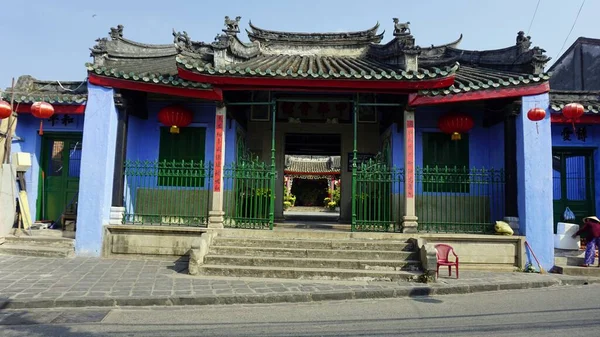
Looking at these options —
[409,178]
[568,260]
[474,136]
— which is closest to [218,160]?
[409,178]

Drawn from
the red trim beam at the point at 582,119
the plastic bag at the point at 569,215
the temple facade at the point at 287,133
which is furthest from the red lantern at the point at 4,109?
the plastic bag at the point at 569,215

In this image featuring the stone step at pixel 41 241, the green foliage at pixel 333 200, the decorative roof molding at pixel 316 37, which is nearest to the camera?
the stone step at pixel 41 241

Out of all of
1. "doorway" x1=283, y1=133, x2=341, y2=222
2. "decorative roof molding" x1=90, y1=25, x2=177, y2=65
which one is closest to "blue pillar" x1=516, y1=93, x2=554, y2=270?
"decorative roof molding" x1=90, y1=25, x2=177, y2=65

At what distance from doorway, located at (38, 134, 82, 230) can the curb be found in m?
5.32

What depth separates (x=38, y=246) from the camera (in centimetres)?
831

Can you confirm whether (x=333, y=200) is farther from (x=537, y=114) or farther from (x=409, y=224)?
(x=537, y=114)

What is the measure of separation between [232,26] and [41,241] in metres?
6.20

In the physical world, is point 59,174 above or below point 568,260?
above

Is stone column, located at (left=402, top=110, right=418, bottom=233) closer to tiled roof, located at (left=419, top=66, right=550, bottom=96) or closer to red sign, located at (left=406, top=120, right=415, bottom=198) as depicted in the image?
red sign, located at (left=406, top=120, right=415, bottom=198)

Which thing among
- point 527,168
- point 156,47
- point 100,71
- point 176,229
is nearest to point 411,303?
point 527,168

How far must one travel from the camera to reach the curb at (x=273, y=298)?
522 centimetres

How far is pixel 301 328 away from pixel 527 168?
6022 millimetres

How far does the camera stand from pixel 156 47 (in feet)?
36.4

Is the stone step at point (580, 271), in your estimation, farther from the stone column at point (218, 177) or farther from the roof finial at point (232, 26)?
the roof finial at point (232, 26)
